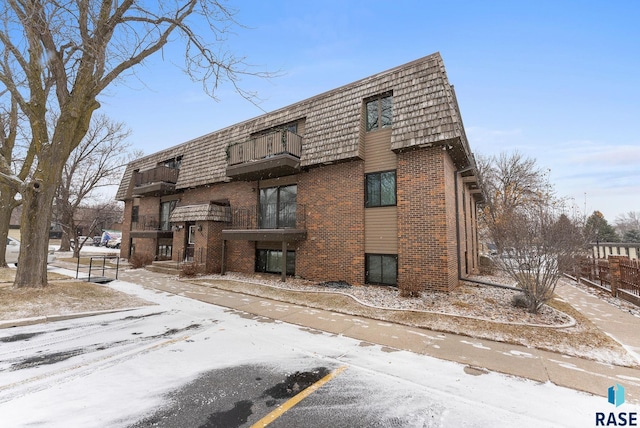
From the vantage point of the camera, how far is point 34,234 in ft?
25.7

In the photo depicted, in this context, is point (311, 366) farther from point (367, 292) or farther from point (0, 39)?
point (0, 39)

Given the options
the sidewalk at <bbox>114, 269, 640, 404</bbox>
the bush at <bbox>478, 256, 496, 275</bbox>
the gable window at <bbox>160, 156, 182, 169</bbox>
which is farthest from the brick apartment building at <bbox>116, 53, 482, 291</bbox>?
the bush at <bbox>478, 256, 496, 275</bbox>

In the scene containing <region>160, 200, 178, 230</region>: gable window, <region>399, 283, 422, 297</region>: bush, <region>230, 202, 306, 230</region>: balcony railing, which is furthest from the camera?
<region>160, 200, 178, 230</region>: gable window

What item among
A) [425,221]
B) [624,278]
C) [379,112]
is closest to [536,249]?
[425,221]

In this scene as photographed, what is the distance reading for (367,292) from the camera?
9.48 m

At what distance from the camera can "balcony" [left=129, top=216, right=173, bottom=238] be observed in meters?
18.6

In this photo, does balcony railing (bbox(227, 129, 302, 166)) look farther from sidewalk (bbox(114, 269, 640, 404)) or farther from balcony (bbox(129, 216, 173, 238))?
balcony (bbox(129, 216, 173, 238))

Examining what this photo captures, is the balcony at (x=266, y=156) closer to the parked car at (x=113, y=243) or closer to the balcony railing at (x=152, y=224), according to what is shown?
Answer: the balcony railing at (x=152, y=224)

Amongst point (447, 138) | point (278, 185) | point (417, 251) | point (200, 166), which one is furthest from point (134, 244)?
point (447, 138)

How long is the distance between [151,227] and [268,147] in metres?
13.6

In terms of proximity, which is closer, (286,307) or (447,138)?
(286,307)

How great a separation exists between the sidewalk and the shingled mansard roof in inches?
239

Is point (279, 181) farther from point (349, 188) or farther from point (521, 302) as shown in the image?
point (521, 302)

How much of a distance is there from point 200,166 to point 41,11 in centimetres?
1023
